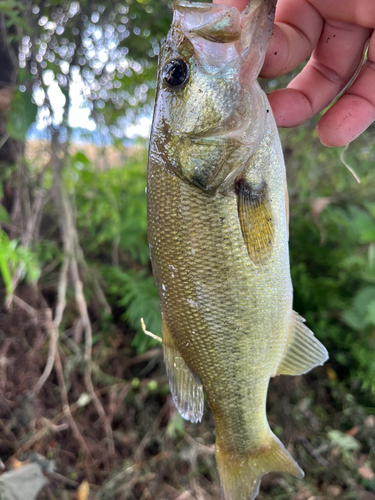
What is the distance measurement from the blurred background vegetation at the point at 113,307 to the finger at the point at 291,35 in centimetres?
96

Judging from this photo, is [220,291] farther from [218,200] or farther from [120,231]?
[120,231]

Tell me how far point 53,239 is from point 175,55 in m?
2.47

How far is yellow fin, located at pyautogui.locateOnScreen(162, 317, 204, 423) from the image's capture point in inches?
48.4

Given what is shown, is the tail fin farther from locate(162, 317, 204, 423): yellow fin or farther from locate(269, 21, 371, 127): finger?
locate(269, 21, 371, 127): finger

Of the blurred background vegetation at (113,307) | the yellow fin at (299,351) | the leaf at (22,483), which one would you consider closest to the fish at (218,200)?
the yellow fin at (299,351)

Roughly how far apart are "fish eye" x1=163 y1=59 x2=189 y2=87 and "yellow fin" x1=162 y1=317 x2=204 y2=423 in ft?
2.89

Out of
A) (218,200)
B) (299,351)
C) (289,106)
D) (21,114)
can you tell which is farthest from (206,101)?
(21,114)

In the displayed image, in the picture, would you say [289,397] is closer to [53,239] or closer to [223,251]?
[223,251]

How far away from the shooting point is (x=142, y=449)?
2438mm

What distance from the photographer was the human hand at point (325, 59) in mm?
1284

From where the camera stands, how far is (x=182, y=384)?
4.09ft

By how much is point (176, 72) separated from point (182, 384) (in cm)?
117

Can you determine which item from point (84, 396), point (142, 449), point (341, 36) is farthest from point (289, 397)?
point (341, 36)

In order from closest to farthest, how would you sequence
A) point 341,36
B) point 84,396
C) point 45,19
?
1. point 341,36
2. point 45,19
3. point 84,396
